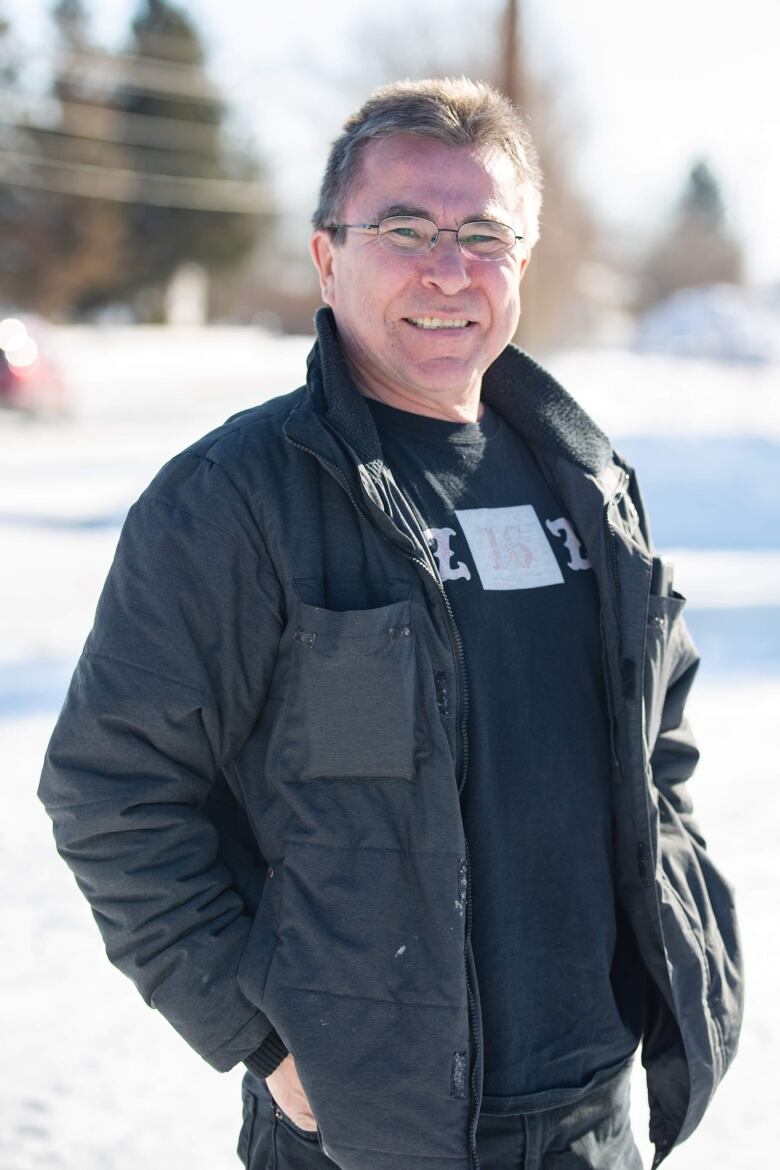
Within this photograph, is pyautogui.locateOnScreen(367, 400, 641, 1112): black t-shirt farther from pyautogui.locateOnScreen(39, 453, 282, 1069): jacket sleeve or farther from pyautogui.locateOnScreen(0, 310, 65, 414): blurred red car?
pyautogui.locateOnScreen(0, 310, 65, 414): blurred red car

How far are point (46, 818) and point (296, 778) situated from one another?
3.16 m

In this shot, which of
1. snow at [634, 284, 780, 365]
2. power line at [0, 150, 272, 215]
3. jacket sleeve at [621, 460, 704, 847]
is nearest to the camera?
jacket sleeve at [621, 460, 704, 847]

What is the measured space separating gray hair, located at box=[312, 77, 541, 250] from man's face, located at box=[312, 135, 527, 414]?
19mm

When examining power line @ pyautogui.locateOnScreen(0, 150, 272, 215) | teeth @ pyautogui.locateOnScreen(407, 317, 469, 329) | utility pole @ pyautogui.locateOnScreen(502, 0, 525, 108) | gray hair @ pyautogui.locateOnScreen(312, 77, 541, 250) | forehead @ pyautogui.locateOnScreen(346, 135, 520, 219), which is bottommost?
teeth @ pyautogui.locateOnScreen(407, 317, 469, 329)

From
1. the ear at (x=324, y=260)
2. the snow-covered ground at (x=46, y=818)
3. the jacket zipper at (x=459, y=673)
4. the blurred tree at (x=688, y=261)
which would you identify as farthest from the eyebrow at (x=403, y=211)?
the blurred tree at (x=688, y=261)

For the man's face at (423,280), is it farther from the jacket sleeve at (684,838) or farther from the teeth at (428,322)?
the jacket sleeve at (684,838)

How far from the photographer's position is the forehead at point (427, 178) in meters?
1.98

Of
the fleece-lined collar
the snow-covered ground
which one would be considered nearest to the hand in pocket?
the fleece-lined collar

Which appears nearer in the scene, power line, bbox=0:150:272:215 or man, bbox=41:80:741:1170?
man, bbox=41:80:741:1170

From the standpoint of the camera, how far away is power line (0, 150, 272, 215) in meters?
42.5

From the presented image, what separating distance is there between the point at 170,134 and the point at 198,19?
4522 millimetres

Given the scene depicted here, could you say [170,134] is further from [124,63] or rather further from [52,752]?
[52,752]

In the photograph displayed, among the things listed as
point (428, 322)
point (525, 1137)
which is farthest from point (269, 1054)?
point (428, 322)

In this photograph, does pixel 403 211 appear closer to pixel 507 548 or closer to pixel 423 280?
pixel 423 280
